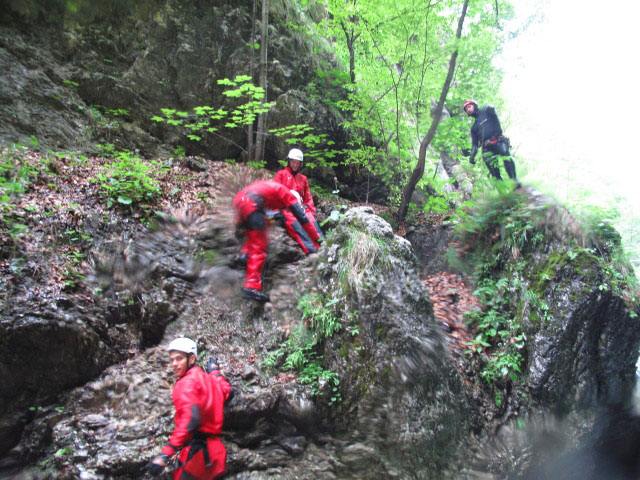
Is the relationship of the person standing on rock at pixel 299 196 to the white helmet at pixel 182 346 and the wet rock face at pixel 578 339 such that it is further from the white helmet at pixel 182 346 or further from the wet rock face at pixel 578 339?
the wet rock face at pixel 578 339

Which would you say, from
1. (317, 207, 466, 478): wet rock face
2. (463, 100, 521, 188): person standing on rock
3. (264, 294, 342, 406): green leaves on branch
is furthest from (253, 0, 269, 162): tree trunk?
(264, 294, 342, 406): green leaves on branch

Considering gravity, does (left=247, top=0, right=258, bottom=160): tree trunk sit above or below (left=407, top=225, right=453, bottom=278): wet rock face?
above

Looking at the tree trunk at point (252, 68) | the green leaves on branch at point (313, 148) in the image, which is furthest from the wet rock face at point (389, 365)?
the tree trunk at point (252, 68)

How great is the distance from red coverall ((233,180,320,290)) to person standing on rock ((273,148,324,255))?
0.70m

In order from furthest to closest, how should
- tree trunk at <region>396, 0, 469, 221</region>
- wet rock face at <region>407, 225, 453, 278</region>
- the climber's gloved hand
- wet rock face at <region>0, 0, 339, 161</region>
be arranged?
wet rock face at <region>407, 225, 453, 278</region>
tree trunk at <region>396, 0, 469, 221</region>
wet rock face at <region>0, 0, 339, 161</region>
the climber's gloved hand

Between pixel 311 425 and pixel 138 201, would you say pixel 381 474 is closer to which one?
pixel 311 425

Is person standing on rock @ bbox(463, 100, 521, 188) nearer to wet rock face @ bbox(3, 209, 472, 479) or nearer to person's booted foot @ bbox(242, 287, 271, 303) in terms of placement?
wet rock face @ bbox(3, 209, 472, 479)

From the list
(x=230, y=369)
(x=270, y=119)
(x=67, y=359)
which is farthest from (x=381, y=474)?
(x=270, y=119)

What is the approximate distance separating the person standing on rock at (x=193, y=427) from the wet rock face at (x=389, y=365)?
1.52 metres

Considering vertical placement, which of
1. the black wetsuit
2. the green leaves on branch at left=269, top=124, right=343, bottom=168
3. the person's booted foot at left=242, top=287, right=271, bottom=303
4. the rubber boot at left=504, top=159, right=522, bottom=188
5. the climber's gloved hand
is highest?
the green leaves on branch at left=269, top=124, right=343, bottom=168

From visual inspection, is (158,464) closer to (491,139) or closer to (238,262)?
(238,262)

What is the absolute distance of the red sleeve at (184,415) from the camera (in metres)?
2.93

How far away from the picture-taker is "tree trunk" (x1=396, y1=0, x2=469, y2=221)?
6.98m

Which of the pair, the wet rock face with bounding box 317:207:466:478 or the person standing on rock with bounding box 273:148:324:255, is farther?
the person standing on rock with bounding box 273:148:324:255
